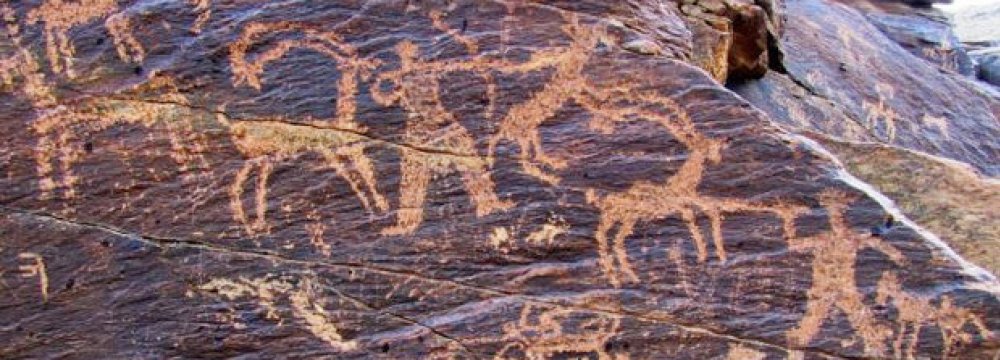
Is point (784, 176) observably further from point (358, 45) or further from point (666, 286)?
point (358, 45)

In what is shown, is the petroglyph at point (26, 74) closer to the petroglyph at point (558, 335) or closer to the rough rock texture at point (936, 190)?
the petroglyph at point (558, 335)

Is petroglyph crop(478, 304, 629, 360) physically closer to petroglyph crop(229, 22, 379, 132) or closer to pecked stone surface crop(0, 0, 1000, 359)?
pecked stone surface crop(0, 0, 1000, 359)

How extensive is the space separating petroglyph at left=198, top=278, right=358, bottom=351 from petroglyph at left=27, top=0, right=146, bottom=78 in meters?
1.27

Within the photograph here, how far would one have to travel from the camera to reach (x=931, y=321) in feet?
16.9

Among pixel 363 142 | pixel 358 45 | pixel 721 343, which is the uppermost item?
pixel 358 45

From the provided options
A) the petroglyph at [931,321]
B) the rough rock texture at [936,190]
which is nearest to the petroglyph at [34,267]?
the petroglyph at [931,321]

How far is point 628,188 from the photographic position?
535 centimetres

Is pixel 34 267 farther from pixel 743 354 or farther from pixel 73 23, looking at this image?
pixel 743 354

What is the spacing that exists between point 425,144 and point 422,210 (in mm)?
335

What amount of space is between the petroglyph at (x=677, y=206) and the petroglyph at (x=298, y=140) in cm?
110

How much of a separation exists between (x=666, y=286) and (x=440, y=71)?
1.56m

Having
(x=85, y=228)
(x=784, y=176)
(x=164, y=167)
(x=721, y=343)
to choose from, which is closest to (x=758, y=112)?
(x=784, y=176)

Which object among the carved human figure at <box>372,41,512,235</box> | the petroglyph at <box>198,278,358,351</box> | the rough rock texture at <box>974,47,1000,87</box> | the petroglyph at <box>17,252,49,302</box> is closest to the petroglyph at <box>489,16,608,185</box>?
the carved human figure at <box>372,41,512,235</box>

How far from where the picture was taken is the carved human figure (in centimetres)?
534
